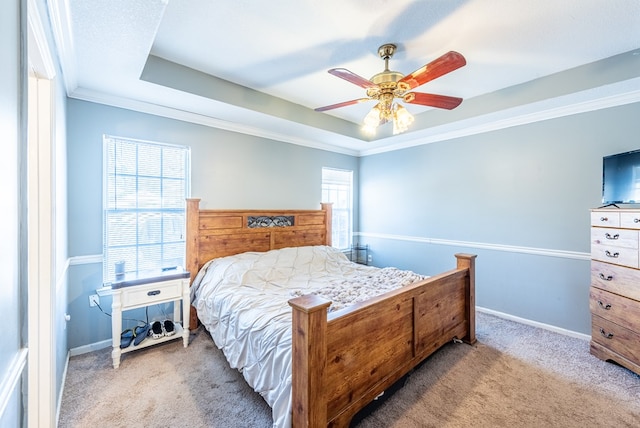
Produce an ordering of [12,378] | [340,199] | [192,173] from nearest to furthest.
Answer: [12,378] < [192,173] < [340,199]

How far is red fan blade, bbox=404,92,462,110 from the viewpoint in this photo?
2.24 metres

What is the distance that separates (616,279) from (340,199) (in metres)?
3.57

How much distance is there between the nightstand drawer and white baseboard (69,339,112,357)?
26.4 inches

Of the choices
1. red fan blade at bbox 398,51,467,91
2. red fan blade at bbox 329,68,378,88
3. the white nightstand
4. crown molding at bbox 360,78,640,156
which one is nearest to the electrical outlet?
Answer: the white nightstand

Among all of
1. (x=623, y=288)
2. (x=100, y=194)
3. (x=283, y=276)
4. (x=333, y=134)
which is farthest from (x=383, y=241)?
(x=100, y=194)

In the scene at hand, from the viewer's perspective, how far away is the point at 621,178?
2531mm

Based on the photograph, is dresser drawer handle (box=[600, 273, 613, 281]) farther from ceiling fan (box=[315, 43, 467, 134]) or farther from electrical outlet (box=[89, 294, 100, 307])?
electrical outlet (box=[89, 294, 100, 307])

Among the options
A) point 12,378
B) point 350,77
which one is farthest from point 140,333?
point 350,77

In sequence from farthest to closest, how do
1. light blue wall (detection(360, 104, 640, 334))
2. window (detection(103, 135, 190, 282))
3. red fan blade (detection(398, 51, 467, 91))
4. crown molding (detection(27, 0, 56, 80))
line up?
light blue wall (detection(360, 104, 640, 334))
window (detection(103, 135, 190, 282))
red fan blade (detection(398, 51, 467, 91))
crown molding (detection(27, 0, 56, 80))

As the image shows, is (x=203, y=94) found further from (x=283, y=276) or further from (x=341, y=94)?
(x=283, y=276)

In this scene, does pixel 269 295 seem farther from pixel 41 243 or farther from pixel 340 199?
pixel 340 199

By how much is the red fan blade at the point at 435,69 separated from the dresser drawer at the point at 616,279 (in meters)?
2.26

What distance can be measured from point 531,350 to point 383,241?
249 centimetres


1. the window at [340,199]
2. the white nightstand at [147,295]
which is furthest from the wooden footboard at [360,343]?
the window at [340,199]
